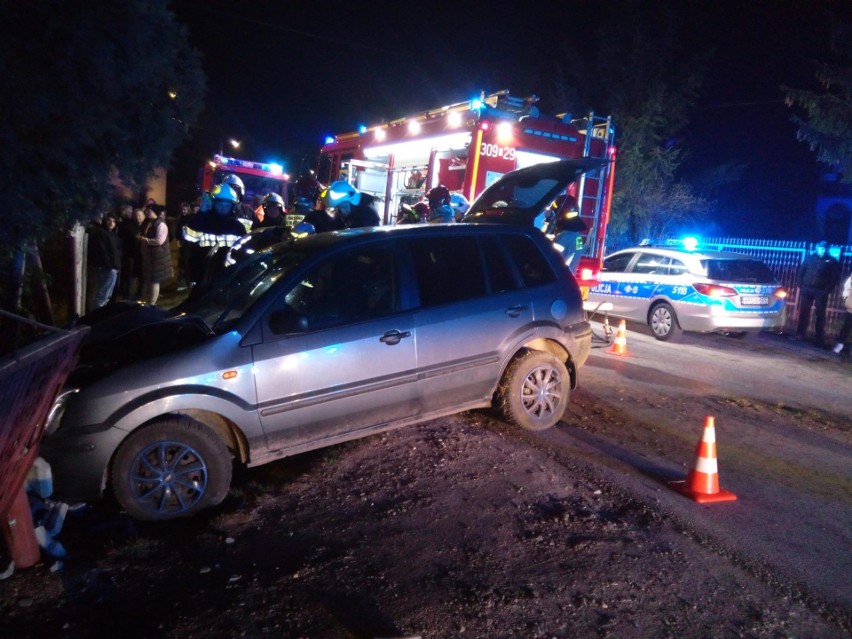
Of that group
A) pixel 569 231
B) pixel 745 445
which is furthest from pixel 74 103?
pixel 569 231

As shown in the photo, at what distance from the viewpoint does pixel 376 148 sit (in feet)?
42.9

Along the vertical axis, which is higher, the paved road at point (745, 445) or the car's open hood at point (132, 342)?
the car's open hood at point (132, 342)

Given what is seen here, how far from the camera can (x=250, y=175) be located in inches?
670

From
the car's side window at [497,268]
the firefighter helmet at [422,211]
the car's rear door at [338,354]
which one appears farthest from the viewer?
the firefighter helmet at [422,211]

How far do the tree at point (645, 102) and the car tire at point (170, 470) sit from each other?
20.4m

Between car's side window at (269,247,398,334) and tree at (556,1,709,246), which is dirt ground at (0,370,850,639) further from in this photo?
tree at (556,1,709,246)

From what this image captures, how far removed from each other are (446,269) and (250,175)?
514 inches

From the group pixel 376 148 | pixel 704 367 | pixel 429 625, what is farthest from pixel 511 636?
pixel 376 148

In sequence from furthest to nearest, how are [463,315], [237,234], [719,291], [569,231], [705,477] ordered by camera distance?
[719,291], [569,231], [237,234], [463,315], [705,477]

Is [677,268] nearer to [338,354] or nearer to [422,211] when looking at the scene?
[422,211]

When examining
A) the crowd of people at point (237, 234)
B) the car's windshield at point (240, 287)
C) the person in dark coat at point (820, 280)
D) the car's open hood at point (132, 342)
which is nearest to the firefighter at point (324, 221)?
the crowd of people at point (237, 234)

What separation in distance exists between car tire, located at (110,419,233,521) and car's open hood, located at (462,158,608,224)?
4.32 meters

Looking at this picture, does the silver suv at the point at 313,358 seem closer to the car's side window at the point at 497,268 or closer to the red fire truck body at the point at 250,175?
the car's side window at the point at 497,268

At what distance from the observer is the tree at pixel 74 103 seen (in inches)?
136
